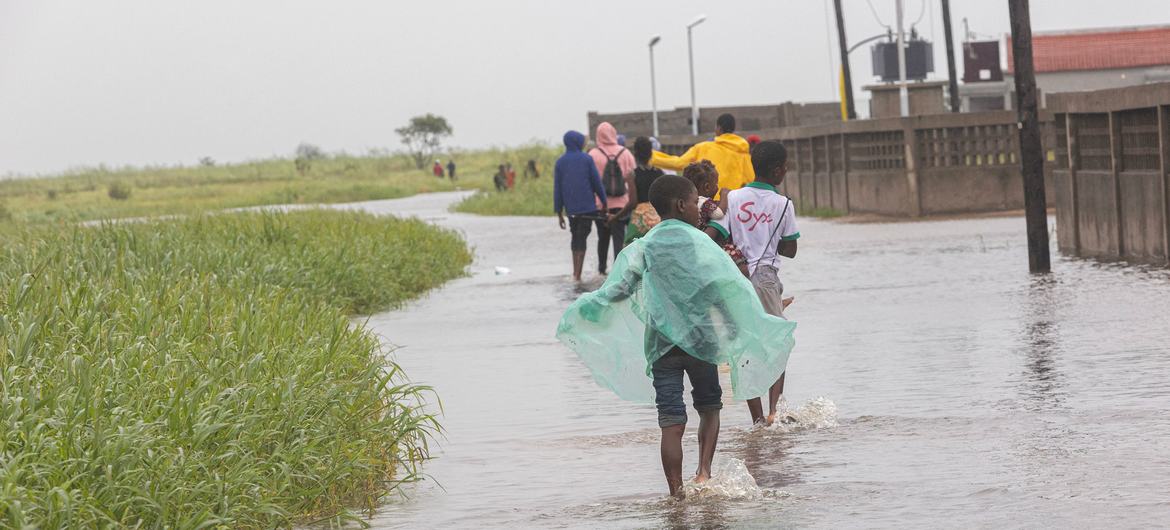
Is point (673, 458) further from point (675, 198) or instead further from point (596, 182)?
point (596, 182)

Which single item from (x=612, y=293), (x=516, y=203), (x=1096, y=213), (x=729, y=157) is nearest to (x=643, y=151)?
(x=729, y=157)

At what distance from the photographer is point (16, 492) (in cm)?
619

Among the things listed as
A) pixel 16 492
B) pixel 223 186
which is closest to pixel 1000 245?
pixel 16 492

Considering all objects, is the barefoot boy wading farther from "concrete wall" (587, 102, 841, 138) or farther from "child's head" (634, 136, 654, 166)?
"concrete wall" (587, 102, 841, 138)

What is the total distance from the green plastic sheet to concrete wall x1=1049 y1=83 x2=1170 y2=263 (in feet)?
38.1

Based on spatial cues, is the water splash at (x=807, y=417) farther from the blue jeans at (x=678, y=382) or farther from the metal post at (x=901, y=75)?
the metal post at (x=901, y=75)

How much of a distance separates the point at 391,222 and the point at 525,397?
14937mm

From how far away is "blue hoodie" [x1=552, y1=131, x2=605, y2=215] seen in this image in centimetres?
2155

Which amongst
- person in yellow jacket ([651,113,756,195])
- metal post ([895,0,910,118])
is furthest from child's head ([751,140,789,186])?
metal post ([895,0,910,118])

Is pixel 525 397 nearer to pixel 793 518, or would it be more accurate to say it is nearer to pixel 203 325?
pixel 203 325

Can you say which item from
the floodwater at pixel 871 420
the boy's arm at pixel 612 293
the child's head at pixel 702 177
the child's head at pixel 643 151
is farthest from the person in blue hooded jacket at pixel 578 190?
the boy's arm at pixel 612 293

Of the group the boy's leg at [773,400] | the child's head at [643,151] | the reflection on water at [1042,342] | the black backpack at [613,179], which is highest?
the child's head at [643,151]

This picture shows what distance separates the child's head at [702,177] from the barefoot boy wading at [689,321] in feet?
5.58

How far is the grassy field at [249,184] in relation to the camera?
81.8 m
